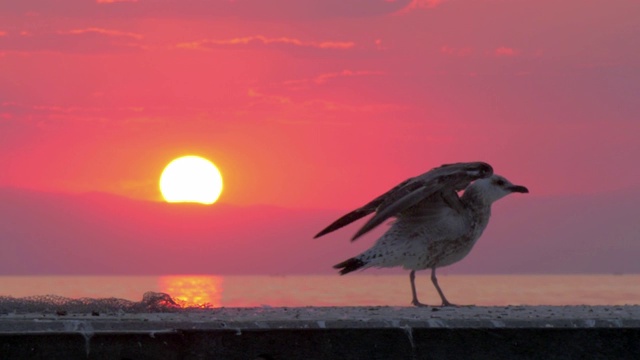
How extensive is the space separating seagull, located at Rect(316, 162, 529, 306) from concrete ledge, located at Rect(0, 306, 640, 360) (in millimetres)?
5384

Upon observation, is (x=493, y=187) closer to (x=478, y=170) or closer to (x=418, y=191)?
(x=478, y=170)

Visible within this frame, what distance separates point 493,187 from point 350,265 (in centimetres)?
217

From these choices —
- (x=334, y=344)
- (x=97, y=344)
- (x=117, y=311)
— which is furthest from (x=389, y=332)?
(x=117, y=311)

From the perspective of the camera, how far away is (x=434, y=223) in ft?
51.1

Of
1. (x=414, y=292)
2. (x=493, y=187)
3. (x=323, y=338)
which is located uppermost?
(x=493, y=187)

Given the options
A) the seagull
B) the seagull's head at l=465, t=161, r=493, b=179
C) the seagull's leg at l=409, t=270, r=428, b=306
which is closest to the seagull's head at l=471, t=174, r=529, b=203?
the seagull

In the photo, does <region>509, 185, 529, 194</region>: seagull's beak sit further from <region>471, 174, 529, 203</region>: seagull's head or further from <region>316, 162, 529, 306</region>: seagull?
<region>316, 162, 529, 306</region>: seagull

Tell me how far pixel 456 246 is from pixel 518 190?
1540 mm

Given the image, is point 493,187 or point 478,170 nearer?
point 478,170

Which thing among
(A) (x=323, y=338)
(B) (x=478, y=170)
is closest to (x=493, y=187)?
(B) (x=478, y=170)

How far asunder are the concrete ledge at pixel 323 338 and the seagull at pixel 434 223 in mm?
5384

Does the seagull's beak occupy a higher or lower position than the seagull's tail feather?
higher

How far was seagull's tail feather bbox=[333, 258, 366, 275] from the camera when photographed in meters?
15.2

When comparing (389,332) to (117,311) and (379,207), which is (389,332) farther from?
(379,207)
